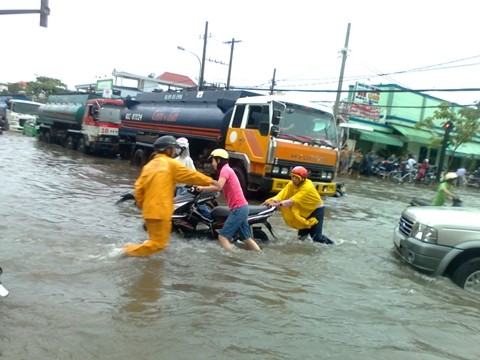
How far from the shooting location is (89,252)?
5.80 m

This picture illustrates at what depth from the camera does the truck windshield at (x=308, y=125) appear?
11.5 m

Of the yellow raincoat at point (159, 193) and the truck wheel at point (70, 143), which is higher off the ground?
the yellow raincoat at point (159, 193)

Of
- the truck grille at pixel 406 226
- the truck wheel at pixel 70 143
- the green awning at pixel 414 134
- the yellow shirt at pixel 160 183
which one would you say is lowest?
the truck wheel at pixel 70 143

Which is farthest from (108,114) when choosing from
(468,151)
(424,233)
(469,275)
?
(468,151)

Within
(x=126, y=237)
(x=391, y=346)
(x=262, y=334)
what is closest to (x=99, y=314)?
(x=262, y=334)

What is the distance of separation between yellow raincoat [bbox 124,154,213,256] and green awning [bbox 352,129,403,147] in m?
25.5

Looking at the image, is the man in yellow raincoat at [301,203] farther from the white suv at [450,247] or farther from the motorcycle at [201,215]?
the white suv at [450,247]

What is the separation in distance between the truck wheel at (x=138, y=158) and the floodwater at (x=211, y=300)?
9.65 metres

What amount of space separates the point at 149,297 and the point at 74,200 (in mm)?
5819

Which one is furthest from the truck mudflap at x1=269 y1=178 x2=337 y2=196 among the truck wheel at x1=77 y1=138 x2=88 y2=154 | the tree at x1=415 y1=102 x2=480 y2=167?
the tree at x1=415 y1=102 x2=480 y2=167

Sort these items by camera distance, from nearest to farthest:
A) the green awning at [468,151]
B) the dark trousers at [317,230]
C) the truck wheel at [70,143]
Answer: the dark trousers at [317,230]
the truck wheel at [70,143]
the green awning at [468,151]

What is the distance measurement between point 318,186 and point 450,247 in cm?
623

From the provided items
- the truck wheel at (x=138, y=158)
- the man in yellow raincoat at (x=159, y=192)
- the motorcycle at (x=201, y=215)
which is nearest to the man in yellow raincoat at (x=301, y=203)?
the motorcycle at (x=201, y=215)

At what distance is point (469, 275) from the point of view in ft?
18.0
